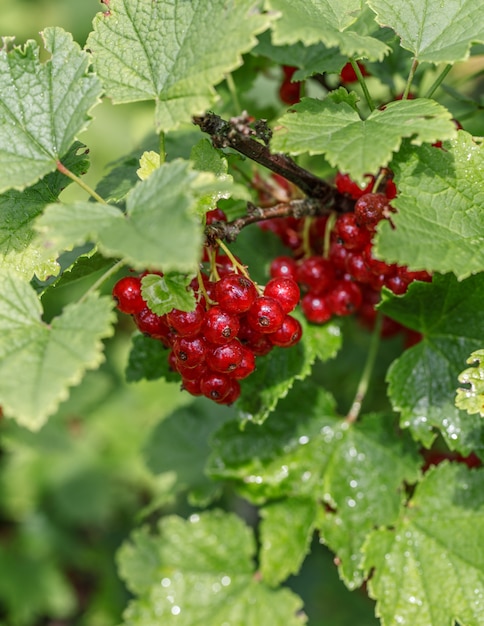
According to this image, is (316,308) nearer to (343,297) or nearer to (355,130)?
(343,297)

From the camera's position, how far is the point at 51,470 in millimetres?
4277

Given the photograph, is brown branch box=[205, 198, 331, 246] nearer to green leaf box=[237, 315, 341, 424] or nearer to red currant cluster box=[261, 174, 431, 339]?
red currant cluster box=[261, 174, 431, 339]

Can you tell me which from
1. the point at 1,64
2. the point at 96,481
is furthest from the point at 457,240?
the point at 96,481

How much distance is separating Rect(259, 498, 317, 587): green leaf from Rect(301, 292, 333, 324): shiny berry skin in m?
0.54

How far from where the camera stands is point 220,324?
57.4 inches

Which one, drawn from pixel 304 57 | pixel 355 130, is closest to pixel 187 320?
pixel 355 130

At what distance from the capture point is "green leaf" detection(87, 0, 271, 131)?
1.35 m

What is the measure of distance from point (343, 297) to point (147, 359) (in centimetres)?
56

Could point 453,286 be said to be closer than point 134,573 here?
Yes

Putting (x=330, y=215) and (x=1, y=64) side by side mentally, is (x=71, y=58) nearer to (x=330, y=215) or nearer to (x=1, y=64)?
(x=1, y=64)

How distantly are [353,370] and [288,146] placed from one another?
160 centimetres

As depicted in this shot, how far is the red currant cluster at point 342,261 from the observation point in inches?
66.2

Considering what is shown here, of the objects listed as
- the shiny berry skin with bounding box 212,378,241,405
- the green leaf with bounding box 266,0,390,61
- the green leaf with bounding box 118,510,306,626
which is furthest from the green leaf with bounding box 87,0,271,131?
the green leaf with bounding box 118,510,306,626

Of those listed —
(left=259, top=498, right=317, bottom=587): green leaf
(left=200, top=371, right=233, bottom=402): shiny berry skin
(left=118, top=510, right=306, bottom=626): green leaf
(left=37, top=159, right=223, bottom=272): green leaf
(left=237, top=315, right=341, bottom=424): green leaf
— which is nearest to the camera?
(left=37, top=159, right=223, bottom=272): green leaf
